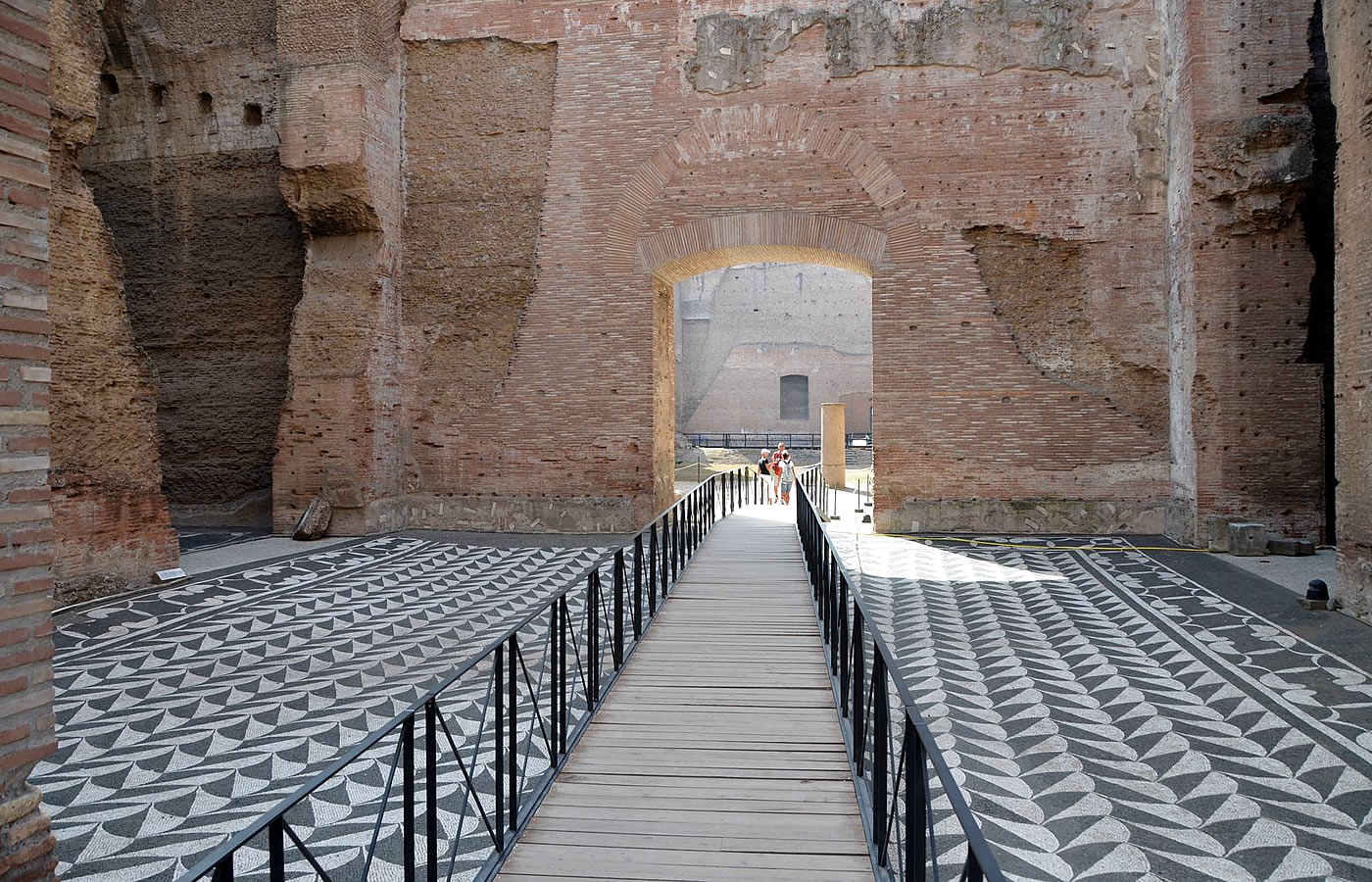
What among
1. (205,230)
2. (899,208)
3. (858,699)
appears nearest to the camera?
(858,699)

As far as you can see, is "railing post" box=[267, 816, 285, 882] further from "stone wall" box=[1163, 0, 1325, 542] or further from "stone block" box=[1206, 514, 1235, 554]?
"stone wall" box=[1163, 0, 1325, 542]

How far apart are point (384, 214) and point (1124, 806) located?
345 inches

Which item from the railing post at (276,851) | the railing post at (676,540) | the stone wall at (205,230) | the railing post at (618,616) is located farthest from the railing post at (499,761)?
the stone wall at (205,230)

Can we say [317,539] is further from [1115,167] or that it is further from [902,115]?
[1115,167]

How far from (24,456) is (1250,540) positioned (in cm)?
862

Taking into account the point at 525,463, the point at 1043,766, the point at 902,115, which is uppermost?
the point at 902,115

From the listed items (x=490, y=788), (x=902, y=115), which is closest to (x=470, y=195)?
(x=902, y=115)

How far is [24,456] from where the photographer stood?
1953 millimetres

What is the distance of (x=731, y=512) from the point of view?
1047cm

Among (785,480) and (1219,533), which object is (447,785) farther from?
(785,480)

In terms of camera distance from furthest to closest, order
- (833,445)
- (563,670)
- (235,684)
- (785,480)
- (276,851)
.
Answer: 1. (833,445)
2. (785,480)
3. (235,684)
4. (563,670)
5. (276,851)

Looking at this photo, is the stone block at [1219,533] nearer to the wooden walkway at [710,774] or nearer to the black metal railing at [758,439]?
the wooden walkway at [710,774]

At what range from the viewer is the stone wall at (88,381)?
6348mm

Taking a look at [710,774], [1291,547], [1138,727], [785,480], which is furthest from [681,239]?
[710,774]
